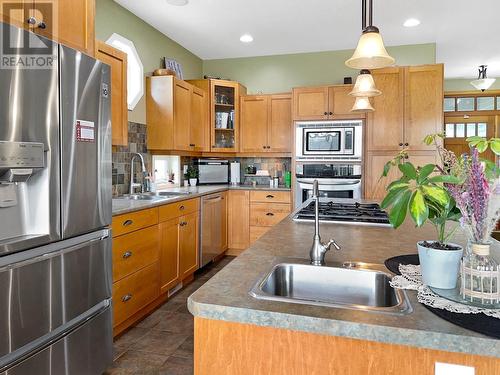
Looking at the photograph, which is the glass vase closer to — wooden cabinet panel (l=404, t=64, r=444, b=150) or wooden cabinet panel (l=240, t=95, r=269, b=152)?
wooden cabinet panel (l=404, t=64, r=444, b=150)

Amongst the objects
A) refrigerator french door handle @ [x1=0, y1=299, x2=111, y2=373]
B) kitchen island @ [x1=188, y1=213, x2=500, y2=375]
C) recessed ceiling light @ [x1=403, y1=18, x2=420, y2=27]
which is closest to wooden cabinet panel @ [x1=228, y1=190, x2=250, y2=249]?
recessed ceiling light @ [x1=403, y1=18, x2=420, y2=27]

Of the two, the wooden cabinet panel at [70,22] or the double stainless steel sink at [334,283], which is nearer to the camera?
the double stainless steel sink at [334,283]

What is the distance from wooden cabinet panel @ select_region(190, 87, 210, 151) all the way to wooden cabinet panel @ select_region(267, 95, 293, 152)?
0.88 metres

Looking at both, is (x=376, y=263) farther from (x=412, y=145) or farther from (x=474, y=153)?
(x=412, y=145)

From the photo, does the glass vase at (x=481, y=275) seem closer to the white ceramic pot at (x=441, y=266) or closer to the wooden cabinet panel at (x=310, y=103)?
the white ceramic pot at (x=441, y=266)

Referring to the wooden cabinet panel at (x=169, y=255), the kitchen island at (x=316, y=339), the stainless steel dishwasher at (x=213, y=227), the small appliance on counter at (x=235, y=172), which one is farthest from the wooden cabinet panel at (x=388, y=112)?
the kitchen island at (x=316, y=339)

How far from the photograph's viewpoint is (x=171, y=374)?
2146mm

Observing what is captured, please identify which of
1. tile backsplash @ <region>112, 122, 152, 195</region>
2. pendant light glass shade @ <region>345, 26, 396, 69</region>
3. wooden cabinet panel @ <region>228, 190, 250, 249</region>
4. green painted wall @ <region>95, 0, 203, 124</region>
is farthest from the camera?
wooden cabinet panel @ <region>228, 190, 250, 249</region>

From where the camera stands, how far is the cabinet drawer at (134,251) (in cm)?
246

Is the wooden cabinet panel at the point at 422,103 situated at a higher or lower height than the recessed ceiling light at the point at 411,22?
lower

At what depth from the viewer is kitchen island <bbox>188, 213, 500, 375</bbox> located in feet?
2.64

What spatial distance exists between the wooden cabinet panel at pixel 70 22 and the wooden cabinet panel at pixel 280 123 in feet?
9.99

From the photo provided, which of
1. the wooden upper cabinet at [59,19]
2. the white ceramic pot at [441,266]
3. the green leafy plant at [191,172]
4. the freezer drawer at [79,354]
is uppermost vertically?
the wooden upper cabinet at [59,19]

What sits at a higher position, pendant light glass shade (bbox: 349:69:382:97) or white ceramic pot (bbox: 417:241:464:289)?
pendant light glass shade (bbox: 349:69:382:97)
